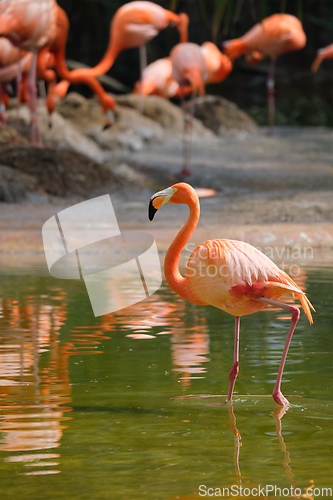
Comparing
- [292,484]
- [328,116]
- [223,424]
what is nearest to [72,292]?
[223,424]

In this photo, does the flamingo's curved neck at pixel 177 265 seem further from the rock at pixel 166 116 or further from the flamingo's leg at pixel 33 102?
the rock at pixel 166 116

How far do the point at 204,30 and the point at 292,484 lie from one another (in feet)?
53.4

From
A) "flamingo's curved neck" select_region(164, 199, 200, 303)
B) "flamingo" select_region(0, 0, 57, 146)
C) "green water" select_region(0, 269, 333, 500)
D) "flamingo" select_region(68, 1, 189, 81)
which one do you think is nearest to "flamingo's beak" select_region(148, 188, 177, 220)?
"flamingo's curved neck" select_region(164, 199, 200, 303)

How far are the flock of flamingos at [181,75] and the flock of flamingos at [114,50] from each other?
12 mm

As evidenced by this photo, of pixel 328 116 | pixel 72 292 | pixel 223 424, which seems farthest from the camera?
pixel 328 116

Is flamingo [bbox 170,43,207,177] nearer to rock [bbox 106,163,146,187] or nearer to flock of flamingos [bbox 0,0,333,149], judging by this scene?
flock of flamingos [bbox 0,0,333,149]

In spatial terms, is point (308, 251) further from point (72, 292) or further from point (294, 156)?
point (294, 156)

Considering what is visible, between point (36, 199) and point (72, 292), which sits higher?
point (72, 292)

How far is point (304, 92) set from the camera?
17.5m

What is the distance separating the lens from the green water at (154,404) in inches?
86.1

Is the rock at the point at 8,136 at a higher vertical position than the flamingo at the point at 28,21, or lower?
lower

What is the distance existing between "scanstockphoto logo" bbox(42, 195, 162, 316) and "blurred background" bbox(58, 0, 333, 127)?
8.43 meters

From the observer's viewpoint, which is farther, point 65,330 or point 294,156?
point 294,156

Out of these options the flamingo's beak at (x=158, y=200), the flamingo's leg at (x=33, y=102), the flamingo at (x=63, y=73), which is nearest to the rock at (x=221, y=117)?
the flamingo at (x=63, y=73)
